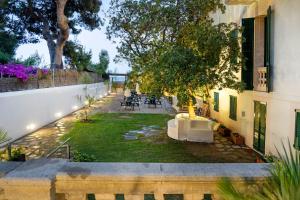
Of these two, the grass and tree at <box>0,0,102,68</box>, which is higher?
tree at <box>0,0,102,68</box>

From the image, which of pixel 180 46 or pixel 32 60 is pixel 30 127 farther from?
pixel 180 46

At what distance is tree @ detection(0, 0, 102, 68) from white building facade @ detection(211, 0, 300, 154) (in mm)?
16426

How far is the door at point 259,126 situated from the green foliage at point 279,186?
10034mm

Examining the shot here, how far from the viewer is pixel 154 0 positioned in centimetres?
1455

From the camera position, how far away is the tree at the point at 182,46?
12.5 meters

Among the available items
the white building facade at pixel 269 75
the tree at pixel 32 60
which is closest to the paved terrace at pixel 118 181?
the white building facade at pixel 269 75

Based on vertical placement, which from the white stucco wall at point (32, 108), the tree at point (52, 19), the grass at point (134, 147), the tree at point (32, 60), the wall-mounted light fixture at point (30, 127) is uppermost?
the tree at point (52, 19)

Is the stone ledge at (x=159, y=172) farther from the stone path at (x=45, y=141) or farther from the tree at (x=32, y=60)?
the tree at (x=32, y=60)

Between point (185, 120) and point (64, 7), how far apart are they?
18.0m

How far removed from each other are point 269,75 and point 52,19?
22.8 meters

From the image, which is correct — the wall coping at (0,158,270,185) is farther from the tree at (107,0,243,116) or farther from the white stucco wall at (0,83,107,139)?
the white stucco wall at (0,83,107,139)

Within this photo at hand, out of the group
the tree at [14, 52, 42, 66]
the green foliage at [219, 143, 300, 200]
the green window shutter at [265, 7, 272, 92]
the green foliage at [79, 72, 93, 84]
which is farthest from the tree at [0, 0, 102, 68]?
the green foliage at [219, 143, 300, 200]

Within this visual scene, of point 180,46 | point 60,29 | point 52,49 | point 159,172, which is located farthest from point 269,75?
point 52,49

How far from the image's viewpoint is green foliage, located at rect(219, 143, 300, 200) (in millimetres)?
2051
